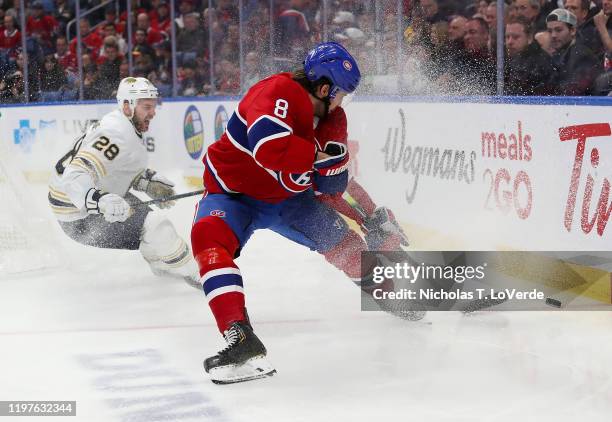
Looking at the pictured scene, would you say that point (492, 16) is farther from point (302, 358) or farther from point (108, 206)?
point (302, 358)

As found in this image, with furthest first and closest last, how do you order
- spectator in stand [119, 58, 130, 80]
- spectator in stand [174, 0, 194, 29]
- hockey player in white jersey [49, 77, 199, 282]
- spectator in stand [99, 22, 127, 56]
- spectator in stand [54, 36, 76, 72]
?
spectator in stand [54, 36, 76, 72]
spectator in stand [99, 22, 127, 56]
spectator in stand [119, 58, 130, 80]
spectator in stand [174, 0, 194, 29]
hockey player in white jersey [49, 77, 199, 282]

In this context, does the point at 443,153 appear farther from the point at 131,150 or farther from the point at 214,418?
the point at 214,418

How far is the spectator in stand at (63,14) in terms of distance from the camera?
37.6 feet

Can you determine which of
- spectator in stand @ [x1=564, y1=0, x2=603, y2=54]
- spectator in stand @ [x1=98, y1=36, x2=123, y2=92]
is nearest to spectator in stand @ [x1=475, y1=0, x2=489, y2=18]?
spectator in stand @ [x1=564, y1=0, x2=603, y2=54]

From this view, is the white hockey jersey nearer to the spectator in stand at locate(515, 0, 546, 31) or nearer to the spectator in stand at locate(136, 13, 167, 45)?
the spectator in stand at locate(515, 0, 546, 31)

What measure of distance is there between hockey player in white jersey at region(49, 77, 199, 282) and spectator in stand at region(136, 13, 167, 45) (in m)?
5.08

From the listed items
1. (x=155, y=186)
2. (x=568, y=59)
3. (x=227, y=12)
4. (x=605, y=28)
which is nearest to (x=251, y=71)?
(x=227, y=12)

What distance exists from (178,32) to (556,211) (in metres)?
6.10

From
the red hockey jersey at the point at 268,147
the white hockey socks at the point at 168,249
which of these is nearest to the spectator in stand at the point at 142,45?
the white hockey socks at the point at 168,249

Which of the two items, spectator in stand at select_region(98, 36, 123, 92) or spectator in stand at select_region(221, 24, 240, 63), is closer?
spectator in stand at select_region(221, 24, 240, 63)

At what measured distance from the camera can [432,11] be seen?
602 cm

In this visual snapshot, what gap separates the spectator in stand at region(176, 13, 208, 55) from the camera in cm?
941

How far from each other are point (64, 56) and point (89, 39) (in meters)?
0.37

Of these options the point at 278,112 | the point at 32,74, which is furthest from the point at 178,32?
the point at 278,112
